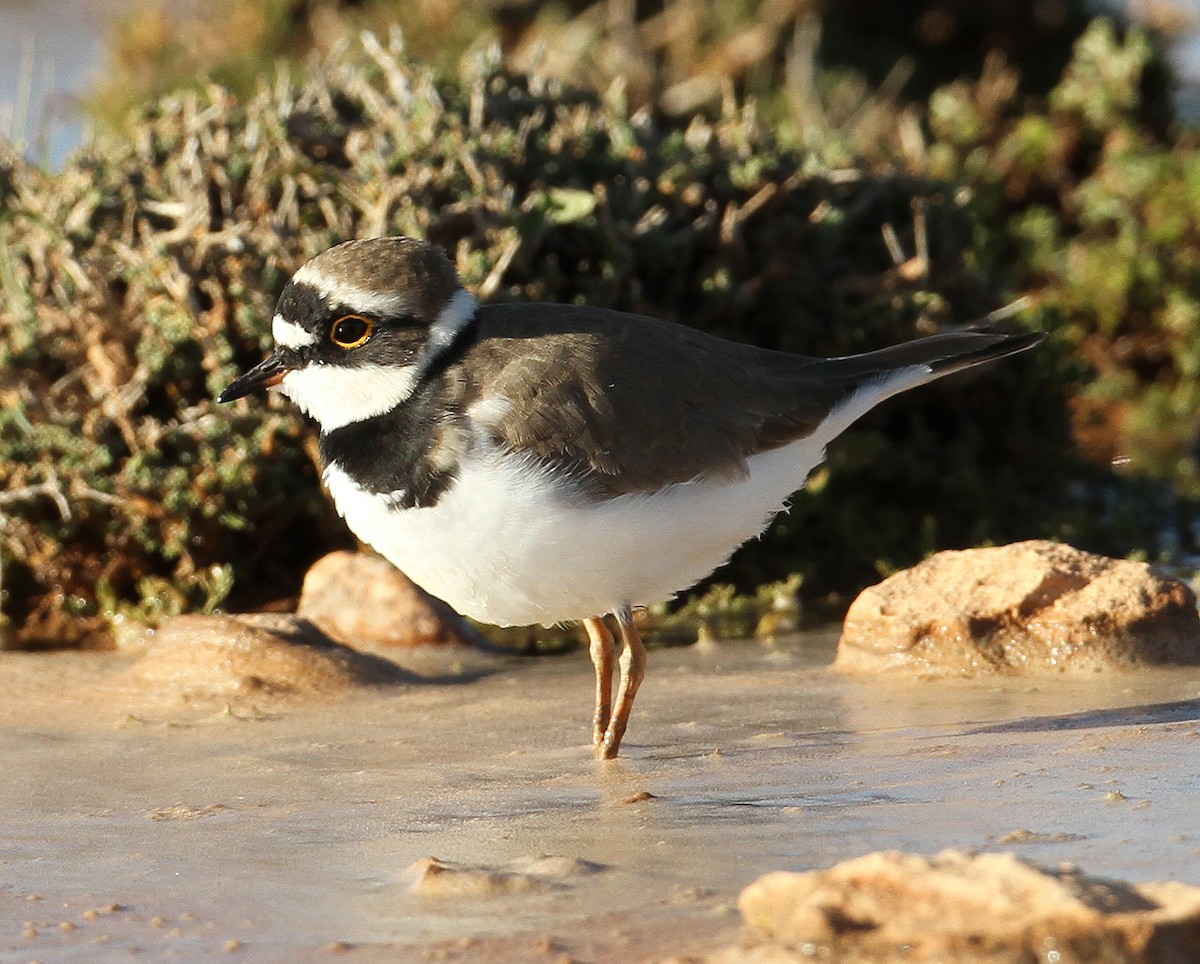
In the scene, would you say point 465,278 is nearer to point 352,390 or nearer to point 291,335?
point 291,335

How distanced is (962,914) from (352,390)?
2.55 metres

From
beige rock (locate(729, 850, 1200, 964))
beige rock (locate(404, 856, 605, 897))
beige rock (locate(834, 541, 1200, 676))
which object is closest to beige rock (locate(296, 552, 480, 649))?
beige rock (locate(834, 541, 1200, 676))

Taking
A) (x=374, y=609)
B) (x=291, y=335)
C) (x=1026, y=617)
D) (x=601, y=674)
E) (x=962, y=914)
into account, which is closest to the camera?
(x=962, y=914)

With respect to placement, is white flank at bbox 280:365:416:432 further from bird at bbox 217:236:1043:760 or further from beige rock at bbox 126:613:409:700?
beige rock at bbox 126:613:409:700

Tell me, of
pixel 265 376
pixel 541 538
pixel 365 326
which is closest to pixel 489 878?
pixel 541 538

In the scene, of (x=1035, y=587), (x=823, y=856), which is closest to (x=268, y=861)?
(x=823, y=856)

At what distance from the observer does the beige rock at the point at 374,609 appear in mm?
6582

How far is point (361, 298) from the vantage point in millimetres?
4867

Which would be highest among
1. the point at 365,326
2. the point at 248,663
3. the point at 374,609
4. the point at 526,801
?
the point at 365,326

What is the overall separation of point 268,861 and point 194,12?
12.6 metres

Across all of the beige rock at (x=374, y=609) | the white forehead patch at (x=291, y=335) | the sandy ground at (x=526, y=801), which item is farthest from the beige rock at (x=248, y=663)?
the white forehead patch at (x=291, y=335)

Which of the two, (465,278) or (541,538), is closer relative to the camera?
(541,538)

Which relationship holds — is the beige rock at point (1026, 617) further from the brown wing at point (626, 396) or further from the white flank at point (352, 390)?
the white flank at point (352, 390)

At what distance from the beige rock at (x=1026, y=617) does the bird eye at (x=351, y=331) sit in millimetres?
1892
